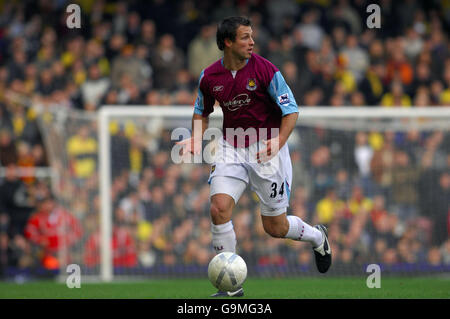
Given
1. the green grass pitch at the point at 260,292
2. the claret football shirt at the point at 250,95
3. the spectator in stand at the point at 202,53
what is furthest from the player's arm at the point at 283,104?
the spectator in stand at the point at 202,53

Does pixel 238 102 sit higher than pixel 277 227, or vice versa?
pixel 238 102

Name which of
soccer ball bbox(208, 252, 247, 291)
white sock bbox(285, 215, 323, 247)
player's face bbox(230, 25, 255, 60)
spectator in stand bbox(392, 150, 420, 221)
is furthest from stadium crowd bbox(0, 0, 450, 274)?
player's face bbox(230, 25, 255, 60)

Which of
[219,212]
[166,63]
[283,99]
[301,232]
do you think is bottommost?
[301,232]

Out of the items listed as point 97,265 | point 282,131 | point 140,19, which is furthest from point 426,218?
point 140,19

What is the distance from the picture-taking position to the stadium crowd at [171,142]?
1334 cm

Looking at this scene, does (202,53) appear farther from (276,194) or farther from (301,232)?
(276,194)

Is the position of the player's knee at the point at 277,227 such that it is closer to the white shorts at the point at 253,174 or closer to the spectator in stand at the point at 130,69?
the white shorts at the point at 253,174

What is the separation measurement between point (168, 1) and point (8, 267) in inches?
280

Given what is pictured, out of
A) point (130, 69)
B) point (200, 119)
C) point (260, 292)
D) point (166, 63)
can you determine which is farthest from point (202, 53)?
point (200, 119)

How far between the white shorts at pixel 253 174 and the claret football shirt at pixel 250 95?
0.12 metres

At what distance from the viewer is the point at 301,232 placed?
836 cm

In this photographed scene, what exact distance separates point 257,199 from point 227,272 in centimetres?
598
